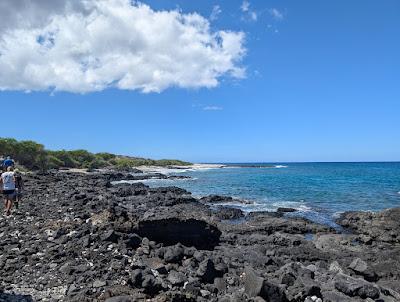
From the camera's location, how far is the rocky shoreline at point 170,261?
12445 millimetres

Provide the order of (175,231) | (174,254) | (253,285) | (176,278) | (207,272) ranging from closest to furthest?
(253,285), (176,278), (207,272), (174,254), (175,231)

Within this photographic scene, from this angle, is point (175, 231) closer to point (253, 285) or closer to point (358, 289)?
point (253, 285)

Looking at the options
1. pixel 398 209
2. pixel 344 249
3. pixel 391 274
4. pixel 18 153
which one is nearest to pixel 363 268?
pixel 391 274

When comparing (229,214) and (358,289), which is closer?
(358,289)

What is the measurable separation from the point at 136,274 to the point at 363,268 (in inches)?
396

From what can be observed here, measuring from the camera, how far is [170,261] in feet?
51.8

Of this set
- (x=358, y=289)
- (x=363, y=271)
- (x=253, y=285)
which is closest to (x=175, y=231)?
(x=253, y=285)

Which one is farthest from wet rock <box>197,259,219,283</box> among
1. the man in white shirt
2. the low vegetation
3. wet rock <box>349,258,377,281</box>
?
the low vegetation

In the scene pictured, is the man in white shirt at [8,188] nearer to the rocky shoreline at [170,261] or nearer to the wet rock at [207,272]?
the rocky shoreline at [170,261]

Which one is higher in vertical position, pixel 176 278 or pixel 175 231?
pixel 175 231

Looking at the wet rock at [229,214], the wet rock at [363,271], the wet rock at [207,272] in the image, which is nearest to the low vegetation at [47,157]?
the wet rock at [229,214]

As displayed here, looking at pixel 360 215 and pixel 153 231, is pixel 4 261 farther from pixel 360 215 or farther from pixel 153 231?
pixel 360 215

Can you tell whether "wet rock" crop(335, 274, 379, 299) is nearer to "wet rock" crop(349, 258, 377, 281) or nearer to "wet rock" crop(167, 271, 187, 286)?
"wet rock" crop(349, 258, 377, 281)

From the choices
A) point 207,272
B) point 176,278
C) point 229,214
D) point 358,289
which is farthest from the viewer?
point 229,214
